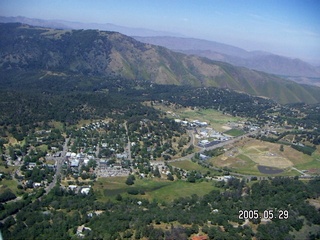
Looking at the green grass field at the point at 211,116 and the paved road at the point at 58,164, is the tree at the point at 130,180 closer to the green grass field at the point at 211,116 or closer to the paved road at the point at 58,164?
the paved road at the point at 58,164

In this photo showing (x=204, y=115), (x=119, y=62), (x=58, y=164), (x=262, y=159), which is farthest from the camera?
(x=119, y=62)

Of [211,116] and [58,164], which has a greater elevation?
[211,116]

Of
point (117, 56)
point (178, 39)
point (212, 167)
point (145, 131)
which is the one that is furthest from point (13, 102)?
point (178, 39)

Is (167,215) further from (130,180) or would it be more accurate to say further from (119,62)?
(119,62)

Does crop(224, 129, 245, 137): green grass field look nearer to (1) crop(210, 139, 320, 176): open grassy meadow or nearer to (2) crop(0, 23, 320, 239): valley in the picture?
(2) crop(0, 23, 320, 239): valley

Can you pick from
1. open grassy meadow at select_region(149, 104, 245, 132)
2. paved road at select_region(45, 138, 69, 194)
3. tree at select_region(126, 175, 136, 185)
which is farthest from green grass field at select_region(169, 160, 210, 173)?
open grassy meadow at select_region(149, 104, 245, 132)

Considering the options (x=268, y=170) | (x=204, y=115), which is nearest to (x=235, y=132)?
(x=204, y=115)

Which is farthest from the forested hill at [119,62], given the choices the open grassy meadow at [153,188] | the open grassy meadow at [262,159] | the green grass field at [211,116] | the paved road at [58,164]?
the open grassy meadow at [153,188]
